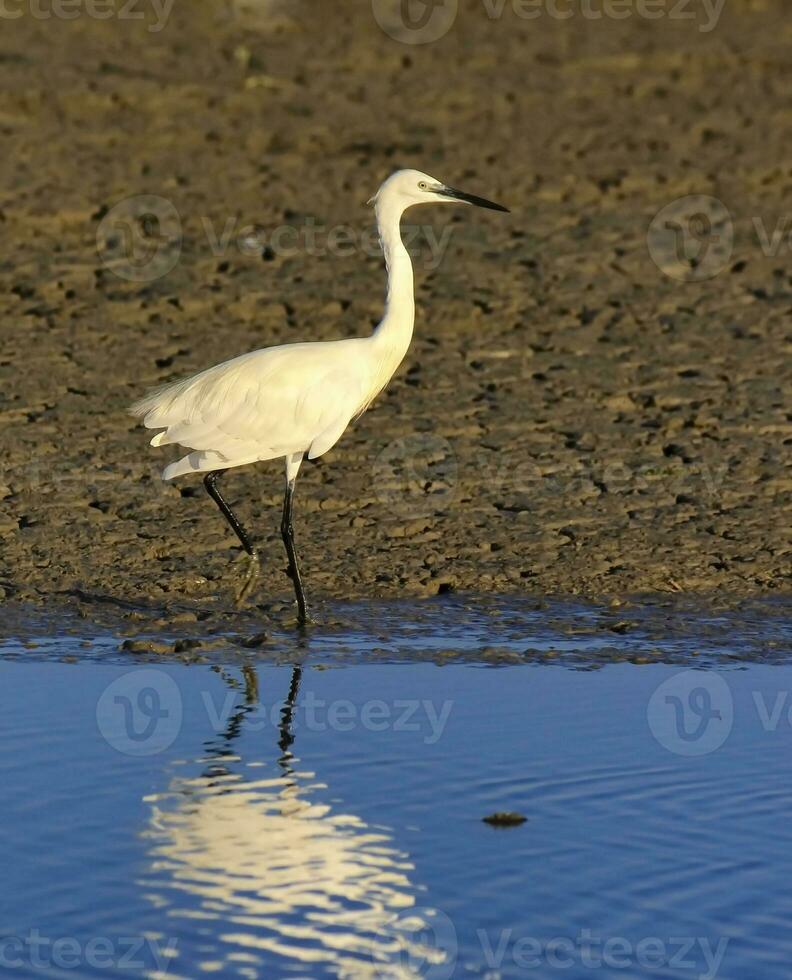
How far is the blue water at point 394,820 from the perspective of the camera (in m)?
5.02

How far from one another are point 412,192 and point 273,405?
3.68 feet

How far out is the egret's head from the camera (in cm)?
858

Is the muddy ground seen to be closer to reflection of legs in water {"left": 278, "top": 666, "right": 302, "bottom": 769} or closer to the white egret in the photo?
the white egret

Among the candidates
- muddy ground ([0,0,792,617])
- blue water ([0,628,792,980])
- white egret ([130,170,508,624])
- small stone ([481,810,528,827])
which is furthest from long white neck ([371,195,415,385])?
small stone ([481,810,528,827])

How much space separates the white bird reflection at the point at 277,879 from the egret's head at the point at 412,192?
3.07 meters

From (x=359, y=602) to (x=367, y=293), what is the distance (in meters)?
4.42

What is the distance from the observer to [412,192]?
8.59 metres

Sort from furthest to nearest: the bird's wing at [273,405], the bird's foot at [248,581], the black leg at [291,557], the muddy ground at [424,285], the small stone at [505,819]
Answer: the muddy ground at [424,285] → the bird's foot at [248,581] → the bird's wing at [273,405] → the black leg at [291,557] → the small stone at [505,819]

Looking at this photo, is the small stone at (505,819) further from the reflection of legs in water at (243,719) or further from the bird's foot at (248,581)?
the bird's foot at (248,581)

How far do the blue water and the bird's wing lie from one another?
1187 mm

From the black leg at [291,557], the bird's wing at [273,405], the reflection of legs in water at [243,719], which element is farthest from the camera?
the bird's wing at [273,405]

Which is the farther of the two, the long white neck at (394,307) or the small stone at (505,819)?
the long white neck at (394,307)

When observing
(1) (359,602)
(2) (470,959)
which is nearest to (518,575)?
(1) (359,602)

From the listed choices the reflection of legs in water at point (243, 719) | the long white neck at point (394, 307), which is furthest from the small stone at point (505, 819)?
the long white neck at point (394, 307)
